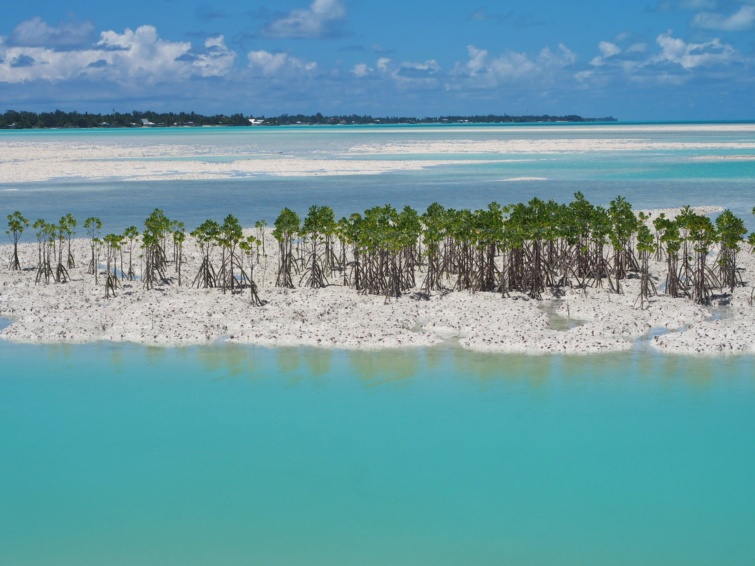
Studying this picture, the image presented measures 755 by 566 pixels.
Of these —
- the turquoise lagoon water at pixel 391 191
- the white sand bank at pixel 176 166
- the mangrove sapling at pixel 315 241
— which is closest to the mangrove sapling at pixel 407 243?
the mangrove sapling at pixel 315 241

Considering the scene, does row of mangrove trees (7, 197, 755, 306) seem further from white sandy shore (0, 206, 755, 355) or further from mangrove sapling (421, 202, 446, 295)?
white sandy shore (0, 206, 755, 355)

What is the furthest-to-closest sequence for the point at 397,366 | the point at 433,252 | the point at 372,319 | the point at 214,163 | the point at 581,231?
the point at 214,163, the point at 581,231, the point at 433,252, the point at 372,319, the point at 397,366

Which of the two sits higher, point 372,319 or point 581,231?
point 581,231

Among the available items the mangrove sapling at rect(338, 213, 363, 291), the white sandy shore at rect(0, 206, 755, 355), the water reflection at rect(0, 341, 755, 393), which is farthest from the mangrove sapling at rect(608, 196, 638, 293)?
the mangrove sapling at rect(338, 213, 363, 291)

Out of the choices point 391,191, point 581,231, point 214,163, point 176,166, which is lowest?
point 581,231

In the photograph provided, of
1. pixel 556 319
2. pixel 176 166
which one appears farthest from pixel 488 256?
pixel 176 166

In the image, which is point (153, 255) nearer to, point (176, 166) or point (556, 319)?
point (556, 319)

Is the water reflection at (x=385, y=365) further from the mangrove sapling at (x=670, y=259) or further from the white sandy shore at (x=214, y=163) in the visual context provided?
the white sandy shore at (x=214, y=163)
